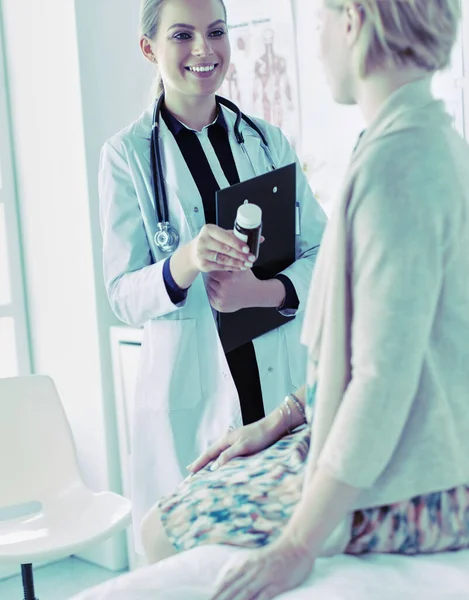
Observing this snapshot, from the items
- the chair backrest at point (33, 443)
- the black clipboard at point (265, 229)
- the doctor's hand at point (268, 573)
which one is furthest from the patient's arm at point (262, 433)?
the chair backrest at point (33, 443)

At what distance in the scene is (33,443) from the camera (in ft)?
7.85

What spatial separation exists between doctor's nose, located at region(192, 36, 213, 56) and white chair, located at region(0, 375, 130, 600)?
1.13 metres

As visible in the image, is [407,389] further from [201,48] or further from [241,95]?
[241,95]

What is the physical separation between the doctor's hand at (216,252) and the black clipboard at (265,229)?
3.2 inches

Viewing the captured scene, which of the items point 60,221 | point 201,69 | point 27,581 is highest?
point 201,69

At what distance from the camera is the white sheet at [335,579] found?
840 millimetres

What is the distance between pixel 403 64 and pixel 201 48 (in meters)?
0.94

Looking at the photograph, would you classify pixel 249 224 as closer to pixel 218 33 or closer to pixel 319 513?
pixel 319 513

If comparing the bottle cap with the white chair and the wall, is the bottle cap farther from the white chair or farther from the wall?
the wall

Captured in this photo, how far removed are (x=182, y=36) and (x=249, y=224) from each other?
69 cm

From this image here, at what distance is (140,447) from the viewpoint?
1.94 metres

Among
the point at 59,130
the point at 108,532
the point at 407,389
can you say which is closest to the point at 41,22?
the point at 59,130

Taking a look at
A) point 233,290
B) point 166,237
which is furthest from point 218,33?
point 233,290

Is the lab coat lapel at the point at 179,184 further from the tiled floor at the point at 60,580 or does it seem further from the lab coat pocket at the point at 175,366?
the tiled floor at the point at 60,580
